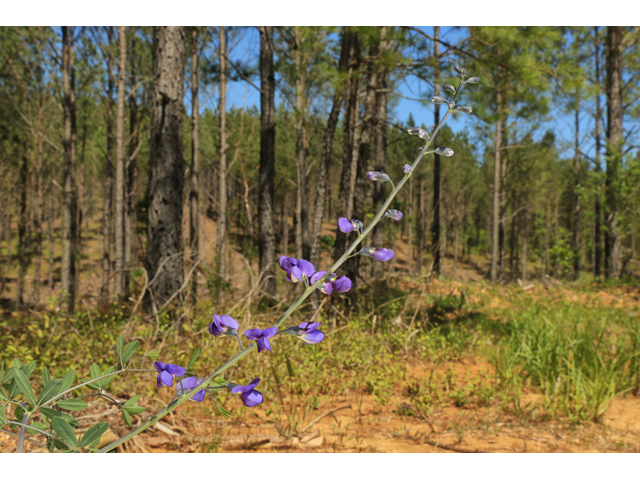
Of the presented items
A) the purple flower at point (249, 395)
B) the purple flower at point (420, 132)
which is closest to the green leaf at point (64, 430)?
the purple flower at point (249, 395)

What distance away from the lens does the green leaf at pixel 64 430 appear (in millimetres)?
683

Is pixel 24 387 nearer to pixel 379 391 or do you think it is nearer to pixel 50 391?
pixel 50 391

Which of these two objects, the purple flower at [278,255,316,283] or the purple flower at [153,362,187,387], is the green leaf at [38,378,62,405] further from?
the purple flower at [278,255,316,283]

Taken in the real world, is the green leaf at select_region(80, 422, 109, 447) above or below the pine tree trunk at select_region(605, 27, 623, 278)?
below

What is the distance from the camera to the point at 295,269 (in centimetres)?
69

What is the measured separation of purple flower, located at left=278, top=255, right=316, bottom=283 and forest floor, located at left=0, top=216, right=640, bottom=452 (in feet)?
4.48

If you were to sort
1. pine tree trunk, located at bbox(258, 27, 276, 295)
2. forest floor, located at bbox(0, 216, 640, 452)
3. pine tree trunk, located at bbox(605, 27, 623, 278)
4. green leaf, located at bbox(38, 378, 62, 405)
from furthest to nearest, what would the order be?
pine tree trunk, located at bbox(605, 27, 623, 278) → pine tree trunk, located at bbox(258, 27, 276, 295) → forest floor, located at bbox(0, 216, 640, 452) → green leaf, located at bbox(38, 378, 62, 405)

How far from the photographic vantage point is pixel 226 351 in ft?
11.0

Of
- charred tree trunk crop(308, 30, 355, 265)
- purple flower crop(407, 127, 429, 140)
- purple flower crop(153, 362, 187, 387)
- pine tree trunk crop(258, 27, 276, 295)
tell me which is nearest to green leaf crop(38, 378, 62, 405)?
purple flower crop(153, 362, 187, 387)

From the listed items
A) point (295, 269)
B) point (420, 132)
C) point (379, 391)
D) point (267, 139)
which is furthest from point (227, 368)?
point (267, 139)

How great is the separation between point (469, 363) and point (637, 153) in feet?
29.2

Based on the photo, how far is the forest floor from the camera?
2.16 metres

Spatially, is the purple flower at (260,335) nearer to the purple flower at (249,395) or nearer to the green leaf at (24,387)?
the purple flower at (249,395)

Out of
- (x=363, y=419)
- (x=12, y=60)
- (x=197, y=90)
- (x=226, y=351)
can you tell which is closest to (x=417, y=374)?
(x=363, y=419)
